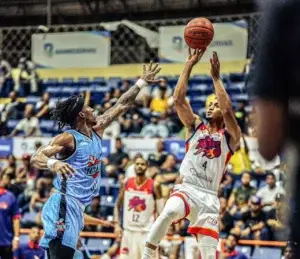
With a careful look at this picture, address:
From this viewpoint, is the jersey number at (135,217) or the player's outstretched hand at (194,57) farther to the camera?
the jersey number at (135,217)

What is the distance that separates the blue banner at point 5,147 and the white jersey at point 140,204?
5540 mm

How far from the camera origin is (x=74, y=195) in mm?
6910

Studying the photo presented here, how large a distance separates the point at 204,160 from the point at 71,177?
1405 millimetres

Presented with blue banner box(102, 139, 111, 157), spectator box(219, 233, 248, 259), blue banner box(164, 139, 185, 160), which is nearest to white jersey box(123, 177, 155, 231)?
spectator box(219, 233, 248, 259)

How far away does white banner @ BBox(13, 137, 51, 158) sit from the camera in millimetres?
16016

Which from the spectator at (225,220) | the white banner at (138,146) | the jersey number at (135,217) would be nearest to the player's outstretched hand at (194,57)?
the jersey number at (135,217)

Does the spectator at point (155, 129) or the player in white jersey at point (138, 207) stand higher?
the spectator at point (155, 129)

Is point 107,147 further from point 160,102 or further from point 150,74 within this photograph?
point 150,74

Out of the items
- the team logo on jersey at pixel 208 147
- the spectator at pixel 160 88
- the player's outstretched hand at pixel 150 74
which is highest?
the spectator at pixel 160 88

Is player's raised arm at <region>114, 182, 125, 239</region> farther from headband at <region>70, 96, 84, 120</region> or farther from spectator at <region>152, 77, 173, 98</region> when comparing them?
spectator at <region>152, 77, 173, 98</region>

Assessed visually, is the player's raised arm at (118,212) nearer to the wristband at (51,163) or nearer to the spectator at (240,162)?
the spectator at (240,162)

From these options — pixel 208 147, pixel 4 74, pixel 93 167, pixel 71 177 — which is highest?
pixel 4 74

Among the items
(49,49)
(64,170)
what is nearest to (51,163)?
(64,170)

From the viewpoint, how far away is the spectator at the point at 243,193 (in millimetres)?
12364
